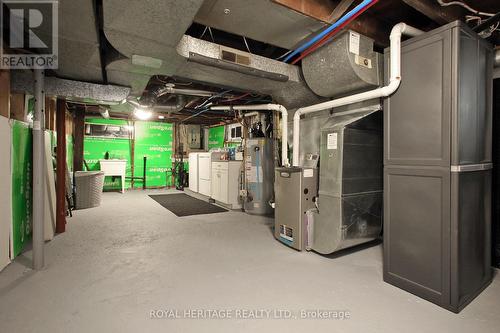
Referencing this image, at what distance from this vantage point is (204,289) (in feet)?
6.25

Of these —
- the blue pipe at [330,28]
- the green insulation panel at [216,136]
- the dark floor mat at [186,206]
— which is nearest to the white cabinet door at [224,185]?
the dark floor mat at [186,206]

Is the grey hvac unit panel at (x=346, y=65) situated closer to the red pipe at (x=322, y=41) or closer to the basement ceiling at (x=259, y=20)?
the red pipe at (x=322, y=41)

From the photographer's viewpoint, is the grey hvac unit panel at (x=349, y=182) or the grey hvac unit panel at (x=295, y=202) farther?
the grey hvac unit panel at (x=295, y=202)

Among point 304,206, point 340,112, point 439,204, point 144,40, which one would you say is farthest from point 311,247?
point 144,40

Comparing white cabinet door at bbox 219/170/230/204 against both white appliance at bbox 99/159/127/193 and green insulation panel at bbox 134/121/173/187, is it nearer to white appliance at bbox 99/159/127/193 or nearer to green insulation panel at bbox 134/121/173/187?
white appliance at bbox 99/159/127/193

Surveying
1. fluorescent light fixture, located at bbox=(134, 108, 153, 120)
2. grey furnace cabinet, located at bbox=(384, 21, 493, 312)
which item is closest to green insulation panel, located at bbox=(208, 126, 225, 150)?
fluorescent light fixture, located at bbox=(134, 108, 153, 120)

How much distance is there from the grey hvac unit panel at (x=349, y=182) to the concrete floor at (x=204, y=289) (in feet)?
0.84

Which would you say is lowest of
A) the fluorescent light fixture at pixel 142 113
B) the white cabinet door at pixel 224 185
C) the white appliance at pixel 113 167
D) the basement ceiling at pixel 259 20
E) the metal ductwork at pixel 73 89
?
the white cabinet door at pixel 224 185

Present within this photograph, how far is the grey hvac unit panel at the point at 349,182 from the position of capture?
2.43 m

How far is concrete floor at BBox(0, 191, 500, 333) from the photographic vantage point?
4.96 ft

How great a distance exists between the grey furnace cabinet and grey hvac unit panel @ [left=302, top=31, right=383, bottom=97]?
41 cm

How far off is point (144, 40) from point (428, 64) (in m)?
2.21

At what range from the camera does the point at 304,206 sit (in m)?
2.73

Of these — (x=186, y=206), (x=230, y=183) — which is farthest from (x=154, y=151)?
(x=230, y=183)
